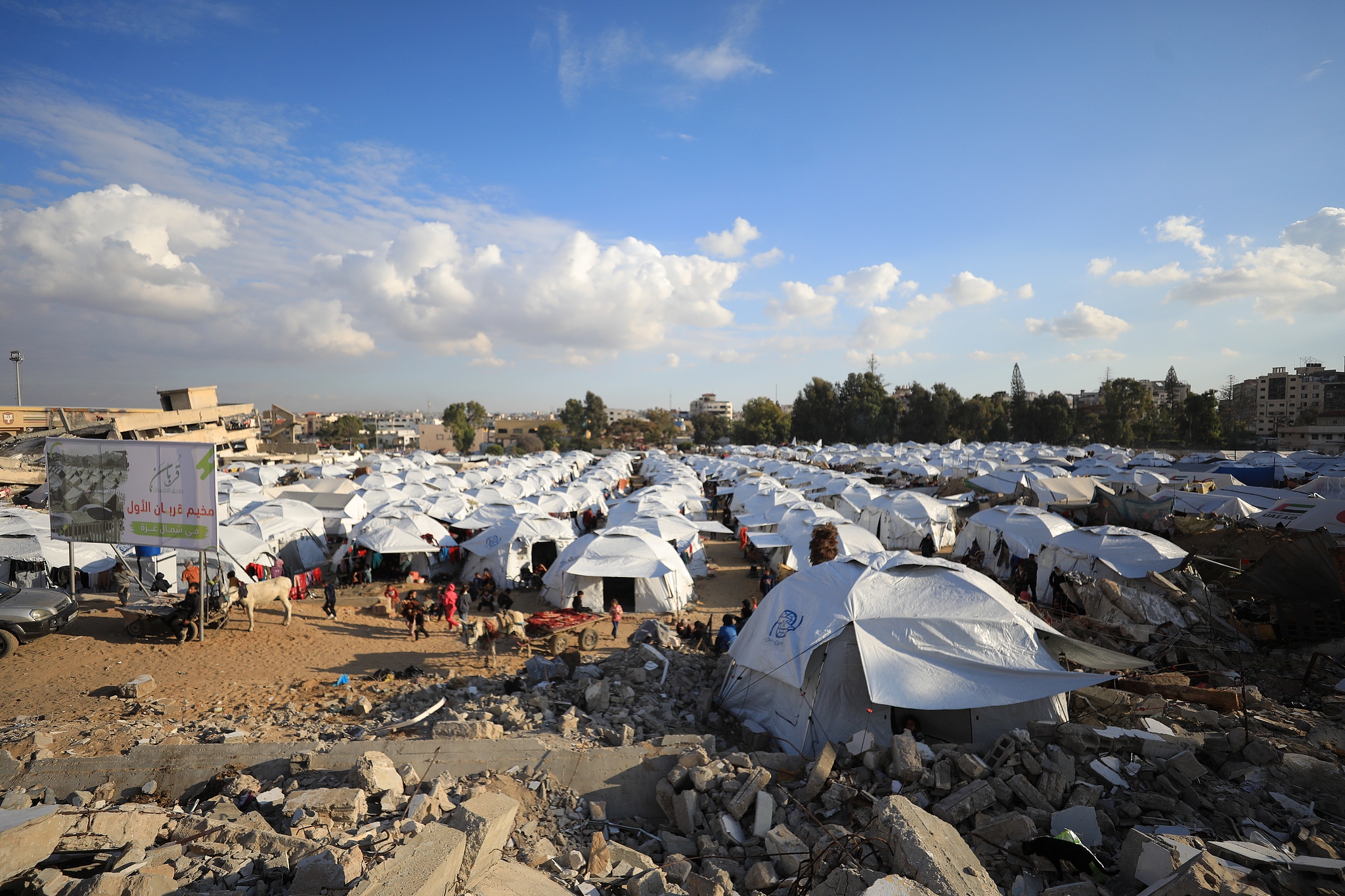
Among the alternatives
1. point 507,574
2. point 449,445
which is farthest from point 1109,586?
point 449,445

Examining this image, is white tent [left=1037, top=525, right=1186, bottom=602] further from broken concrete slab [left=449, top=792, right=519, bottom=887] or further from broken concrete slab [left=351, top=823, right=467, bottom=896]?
broken concrete slab [left=351, top=823, right=467, bottom=896]

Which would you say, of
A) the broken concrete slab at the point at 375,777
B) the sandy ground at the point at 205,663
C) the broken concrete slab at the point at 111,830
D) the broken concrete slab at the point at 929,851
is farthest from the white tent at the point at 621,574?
the broken concrete slab at the point at 929,851

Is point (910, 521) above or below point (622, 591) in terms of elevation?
above

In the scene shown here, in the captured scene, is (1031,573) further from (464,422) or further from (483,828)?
(464,422)

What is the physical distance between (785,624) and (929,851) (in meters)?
4.13

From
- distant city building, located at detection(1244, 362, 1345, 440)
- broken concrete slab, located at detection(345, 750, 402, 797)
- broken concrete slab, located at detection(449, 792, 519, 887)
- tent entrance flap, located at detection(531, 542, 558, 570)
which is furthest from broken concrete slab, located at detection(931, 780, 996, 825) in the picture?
distant city building, located at detection(1244, 362, 1345, 440)

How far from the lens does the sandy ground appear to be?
9.27 m

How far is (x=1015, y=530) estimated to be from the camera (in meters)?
18.1

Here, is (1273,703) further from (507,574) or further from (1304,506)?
(507,574)

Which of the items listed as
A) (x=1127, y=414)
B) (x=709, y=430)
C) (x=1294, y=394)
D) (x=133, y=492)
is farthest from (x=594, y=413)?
(x=1294, y=394)

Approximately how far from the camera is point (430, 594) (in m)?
18.4

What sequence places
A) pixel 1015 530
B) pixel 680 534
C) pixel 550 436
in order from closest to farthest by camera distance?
pixel 1015 530
pixel 680 534
pixel 550 436

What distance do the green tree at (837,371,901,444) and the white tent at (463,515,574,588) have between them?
239ft

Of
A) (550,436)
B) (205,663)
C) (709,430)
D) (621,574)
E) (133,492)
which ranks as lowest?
(205,663)
